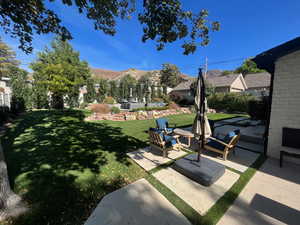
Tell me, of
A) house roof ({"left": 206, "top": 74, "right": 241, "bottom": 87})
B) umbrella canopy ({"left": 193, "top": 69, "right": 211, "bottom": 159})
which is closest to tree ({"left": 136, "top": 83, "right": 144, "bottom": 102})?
house roof ({"left": 206, "top": 74, "right": 241, "bottom": 87})

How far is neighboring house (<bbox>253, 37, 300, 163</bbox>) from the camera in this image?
3863 millimetres

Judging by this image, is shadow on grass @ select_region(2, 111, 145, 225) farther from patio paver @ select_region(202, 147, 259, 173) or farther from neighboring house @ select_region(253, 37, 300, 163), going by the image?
neighboring house @ select_region(253, 37, 300, 163)

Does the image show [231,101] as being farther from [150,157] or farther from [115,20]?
[115,20]

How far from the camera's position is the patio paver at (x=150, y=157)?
390 cm

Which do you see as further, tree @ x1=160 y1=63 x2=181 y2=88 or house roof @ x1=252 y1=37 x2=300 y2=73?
tree @ x1=160 y1=63 x2=181 y2=88

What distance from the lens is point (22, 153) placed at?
4406 millimetres

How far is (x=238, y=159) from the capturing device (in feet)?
14.1

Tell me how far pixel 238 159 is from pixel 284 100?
2450mm

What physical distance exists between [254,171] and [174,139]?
2.49 metres

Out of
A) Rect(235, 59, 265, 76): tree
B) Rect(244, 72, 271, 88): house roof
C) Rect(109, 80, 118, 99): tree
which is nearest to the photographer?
Rect(244, 72, 271, 88): house roof

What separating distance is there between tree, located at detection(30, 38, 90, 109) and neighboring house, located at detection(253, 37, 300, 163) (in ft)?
44.3

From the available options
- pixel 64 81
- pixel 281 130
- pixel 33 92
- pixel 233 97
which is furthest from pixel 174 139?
pixel 33 92

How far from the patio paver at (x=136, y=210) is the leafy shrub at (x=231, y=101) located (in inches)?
666

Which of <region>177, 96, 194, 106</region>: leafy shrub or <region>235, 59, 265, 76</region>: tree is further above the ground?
<region>235, 59, 265, 76</region>: tree
